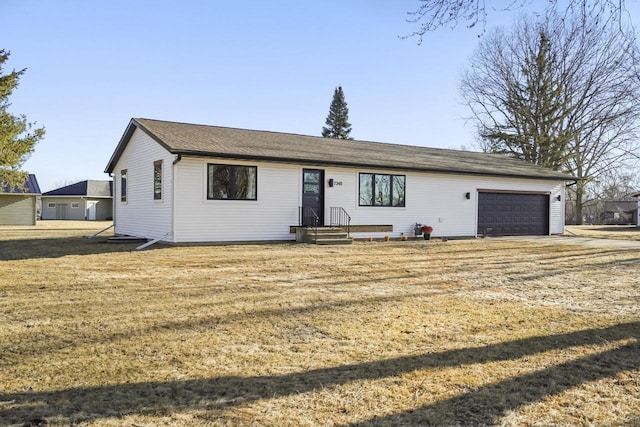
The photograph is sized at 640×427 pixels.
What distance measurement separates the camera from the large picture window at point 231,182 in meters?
14.5

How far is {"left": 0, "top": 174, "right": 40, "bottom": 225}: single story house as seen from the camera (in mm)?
31142

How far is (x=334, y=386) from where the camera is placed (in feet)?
11.3

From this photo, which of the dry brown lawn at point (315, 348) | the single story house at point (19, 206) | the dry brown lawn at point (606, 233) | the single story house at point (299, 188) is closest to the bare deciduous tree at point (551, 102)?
the dry brown lawn at point (606, 233)

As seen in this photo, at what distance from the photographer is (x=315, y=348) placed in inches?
172

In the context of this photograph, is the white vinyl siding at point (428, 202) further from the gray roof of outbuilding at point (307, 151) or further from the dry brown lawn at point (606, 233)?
the dry brown lawn at point (606, 233)

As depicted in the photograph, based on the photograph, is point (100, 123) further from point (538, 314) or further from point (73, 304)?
point (538, 314)

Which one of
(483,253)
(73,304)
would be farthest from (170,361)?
(483,253)

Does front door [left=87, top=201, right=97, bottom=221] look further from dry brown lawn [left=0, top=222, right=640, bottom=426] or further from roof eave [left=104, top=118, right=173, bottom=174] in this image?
dry brown lawn [left=0, top=222, right=640, bottom=426]

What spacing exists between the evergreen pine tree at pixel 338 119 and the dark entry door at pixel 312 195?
39065 millimetres

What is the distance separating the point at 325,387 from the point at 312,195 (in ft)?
42.3

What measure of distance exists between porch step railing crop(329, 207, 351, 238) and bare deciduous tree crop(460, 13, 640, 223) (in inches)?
801

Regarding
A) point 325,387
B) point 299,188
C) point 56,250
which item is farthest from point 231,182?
point 325,387

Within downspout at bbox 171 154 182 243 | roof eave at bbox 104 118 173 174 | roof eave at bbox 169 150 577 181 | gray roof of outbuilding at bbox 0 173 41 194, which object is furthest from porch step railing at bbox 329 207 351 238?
gray roof of outbuilding at bbox 0 173 41 194

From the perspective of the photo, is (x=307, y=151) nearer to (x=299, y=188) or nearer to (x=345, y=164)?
(x=345, y=164)
